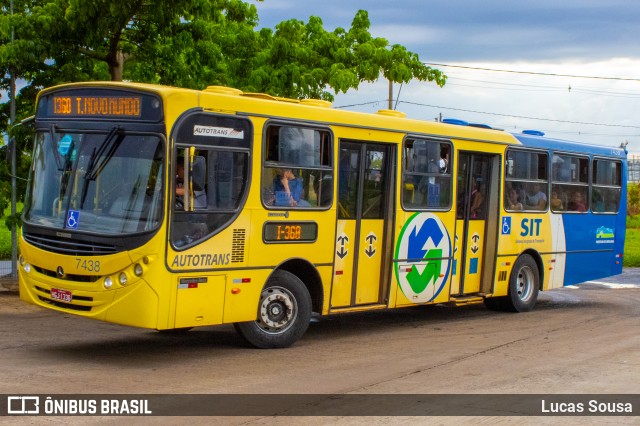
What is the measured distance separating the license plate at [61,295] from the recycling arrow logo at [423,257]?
4.67m

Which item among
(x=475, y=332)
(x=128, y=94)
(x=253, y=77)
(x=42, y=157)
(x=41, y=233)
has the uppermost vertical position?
(x=253, y=77)

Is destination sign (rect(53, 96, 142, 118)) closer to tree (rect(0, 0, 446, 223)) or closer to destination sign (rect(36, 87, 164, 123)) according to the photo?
destination sign (rect(36, 87, 164, 123))

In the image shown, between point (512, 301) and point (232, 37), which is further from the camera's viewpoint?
point (232, 37)

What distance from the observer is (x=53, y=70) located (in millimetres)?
17609

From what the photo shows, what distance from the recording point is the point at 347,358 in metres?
11.2

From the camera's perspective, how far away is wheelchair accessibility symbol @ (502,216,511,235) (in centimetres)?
1573

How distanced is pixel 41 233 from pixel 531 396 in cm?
551

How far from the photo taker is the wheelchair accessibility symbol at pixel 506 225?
51.6 ft

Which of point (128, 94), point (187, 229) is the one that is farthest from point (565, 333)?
point (128, 94)

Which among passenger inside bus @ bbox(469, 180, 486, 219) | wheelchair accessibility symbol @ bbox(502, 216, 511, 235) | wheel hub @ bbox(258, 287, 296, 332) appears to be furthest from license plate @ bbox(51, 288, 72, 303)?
wheelchair accessibility symbol @ bbox(502, 216, 511, 235)

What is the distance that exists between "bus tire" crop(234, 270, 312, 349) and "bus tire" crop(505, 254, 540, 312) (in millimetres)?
5358

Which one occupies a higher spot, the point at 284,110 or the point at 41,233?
the point at 284,110

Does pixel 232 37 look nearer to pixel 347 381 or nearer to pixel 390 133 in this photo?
pixel 390 133

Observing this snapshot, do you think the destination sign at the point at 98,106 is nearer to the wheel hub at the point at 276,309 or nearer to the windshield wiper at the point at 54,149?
the windshield wiper at the point at 54,149
